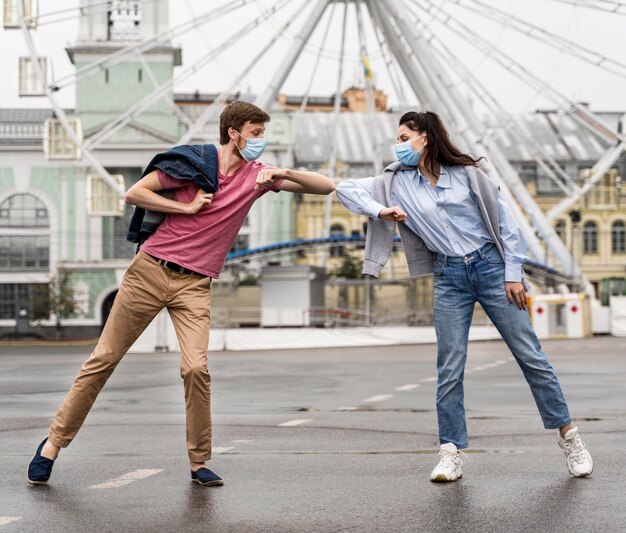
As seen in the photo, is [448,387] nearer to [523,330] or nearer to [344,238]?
[523,330]

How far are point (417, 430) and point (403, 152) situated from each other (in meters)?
3.28

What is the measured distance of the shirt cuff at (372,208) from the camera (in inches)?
270

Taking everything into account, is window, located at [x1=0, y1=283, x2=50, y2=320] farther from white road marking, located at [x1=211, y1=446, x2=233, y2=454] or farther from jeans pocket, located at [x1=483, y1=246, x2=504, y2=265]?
jeans pocket, located at [x1=483, y1=246, x2=504, y2=265]

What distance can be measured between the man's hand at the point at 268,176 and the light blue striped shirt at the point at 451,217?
347 mm

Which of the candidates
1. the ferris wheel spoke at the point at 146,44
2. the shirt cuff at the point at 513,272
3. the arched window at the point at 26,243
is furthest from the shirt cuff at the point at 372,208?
the arched window at the point at 26,243

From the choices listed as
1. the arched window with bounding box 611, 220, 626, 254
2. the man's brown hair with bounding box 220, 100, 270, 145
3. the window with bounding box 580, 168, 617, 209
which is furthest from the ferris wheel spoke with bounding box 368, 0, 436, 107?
the arched window with bounding box 611, 220, 626, 254

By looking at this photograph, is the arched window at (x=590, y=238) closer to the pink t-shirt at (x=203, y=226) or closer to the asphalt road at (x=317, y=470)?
the asphalt road at (x=317, y=470)

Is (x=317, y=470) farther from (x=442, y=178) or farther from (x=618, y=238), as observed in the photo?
(x=618, y=238)

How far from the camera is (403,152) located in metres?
6.98

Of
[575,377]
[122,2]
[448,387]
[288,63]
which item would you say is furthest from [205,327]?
[288,63]

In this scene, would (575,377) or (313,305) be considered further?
(313,305)

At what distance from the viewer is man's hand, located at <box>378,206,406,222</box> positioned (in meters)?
6.74

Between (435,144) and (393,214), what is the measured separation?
53cm

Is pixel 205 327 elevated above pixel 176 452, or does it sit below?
above
